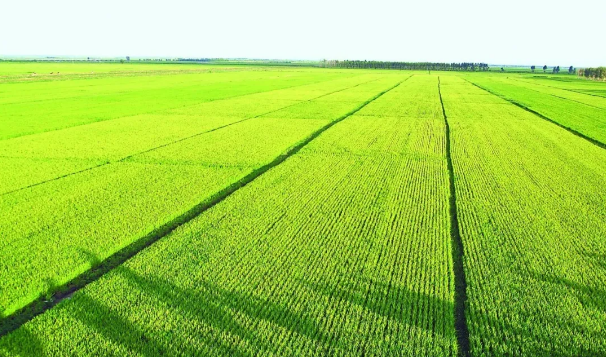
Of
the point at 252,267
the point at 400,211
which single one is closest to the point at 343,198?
the point at 400,211

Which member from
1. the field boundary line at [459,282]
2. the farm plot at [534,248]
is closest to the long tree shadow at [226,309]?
the field boundary line at [459,282]

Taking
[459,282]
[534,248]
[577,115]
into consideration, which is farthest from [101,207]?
[577,115]

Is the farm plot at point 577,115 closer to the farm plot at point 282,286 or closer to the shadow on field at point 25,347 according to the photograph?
the farm plot at point 282,286

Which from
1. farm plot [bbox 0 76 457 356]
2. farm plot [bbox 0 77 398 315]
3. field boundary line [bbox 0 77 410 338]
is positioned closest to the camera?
farm plot [bbox 0 76 457 356]

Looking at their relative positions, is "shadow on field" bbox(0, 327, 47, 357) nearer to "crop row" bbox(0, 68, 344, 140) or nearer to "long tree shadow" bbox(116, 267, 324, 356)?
"long tree shadow" bbox(116, 267, 324, 356)

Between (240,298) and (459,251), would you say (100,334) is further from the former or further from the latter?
(459,251)

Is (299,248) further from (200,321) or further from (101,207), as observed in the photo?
(101,207)

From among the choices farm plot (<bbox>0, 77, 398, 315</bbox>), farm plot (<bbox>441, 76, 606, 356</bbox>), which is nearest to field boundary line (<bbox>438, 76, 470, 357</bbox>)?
farm plot (<bbox>441, 76, 606, 356</bbox>)
